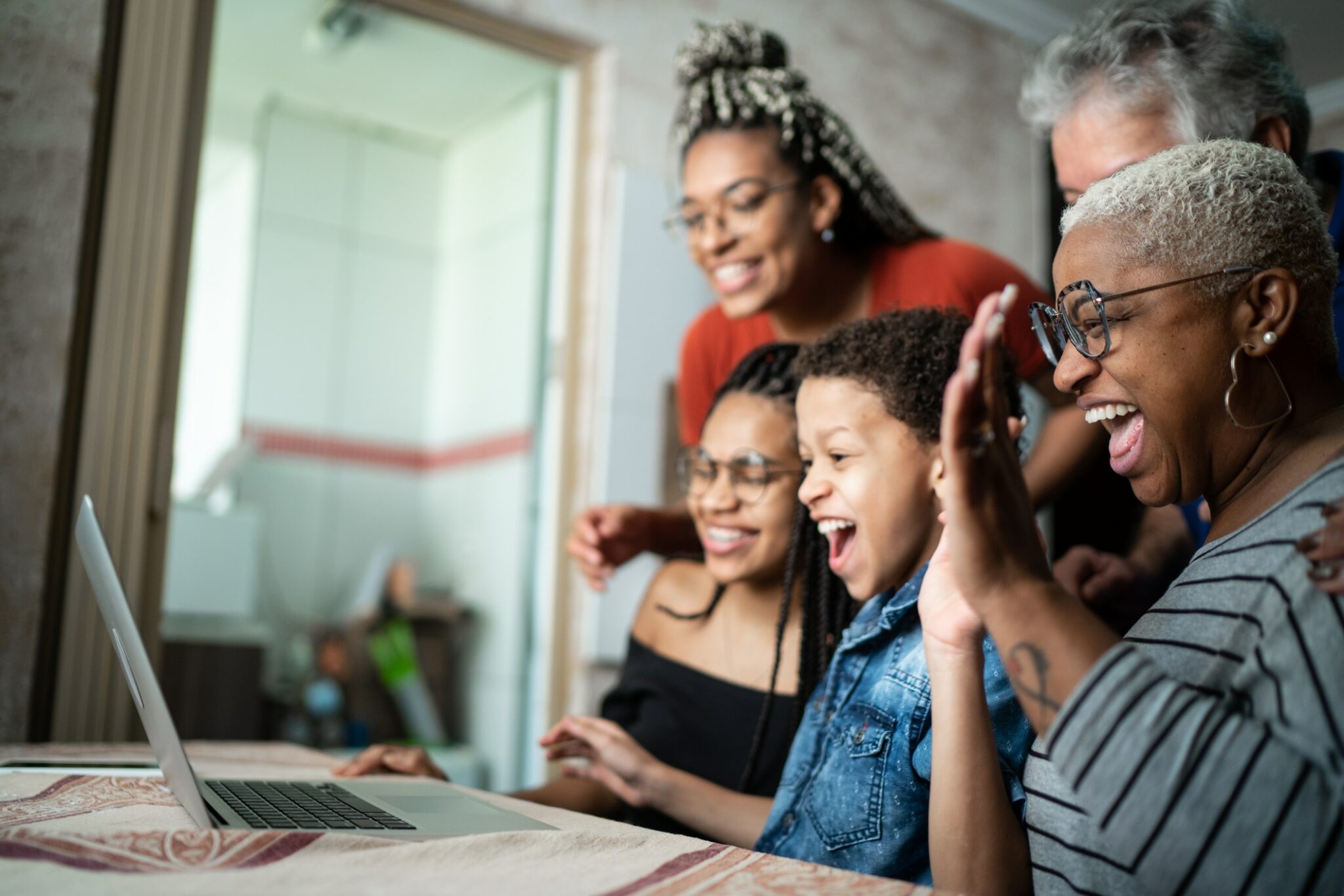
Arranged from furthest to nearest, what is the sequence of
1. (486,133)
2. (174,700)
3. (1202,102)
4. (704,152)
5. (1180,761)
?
1. (486,133)
2. (174,700)
3. (704,152)
4. (1202,102)
5. (1180,761)

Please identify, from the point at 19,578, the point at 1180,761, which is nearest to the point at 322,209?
the point at 19,578

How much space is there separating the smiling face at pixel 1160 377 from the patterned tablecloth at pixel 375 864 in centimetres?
42

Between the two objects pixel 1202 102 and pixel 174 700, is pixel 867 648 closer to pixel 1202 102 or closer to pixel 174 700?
pixel 1202 102

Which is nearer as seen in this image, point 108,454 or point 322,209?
point 108,454

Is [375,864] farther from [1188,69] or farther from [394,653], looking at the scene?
[394,653]

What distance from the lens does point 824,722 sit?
4.06ft

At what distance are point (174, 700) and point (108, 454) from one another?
1070mm

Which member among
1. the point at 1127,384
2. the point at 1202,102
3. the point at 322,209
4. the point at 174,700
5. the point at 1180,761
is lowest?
the point at 174,700

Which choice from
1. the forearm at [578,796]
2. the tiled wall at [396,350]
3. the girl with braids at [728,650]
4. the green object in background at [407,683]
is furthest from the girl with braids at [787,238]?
the green object in background at [407,683]

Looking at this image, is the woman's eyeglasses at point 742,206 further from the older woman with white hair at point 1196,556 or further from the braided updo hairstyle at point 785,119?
the older woman with white hair at point 1196,556

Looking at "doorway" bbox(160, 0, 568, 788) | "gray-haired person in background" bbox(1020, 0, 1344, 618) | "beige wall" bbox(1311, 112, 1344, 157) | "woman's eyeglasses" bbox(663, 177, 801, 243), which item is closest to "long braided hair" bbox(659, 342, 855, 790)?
"gray-haired person in background" bbox(1020, 0, 1344, 618)

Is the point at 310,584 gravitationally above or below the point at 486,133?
below

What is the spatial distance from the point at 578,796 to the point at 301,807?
63cm

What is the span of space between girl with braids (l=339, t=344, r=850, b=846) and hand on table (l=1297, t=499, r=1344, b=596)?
2.54 feet
